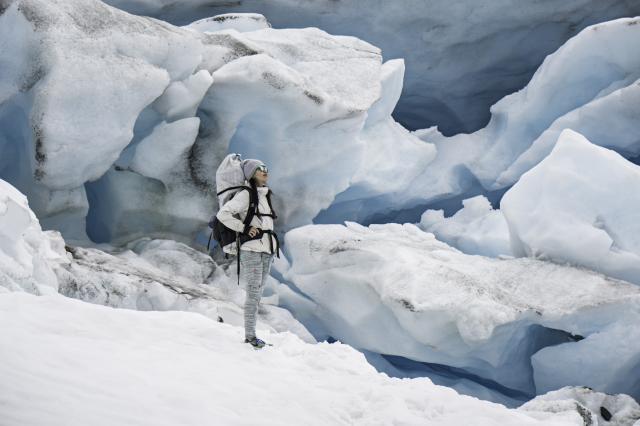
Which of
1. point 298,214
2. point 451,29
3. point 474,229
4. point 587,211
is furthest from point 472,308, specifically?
point 451,29

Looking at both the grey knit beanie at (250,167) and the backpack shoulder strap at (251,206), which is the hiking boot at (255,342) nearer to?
the backpack shoulder strap at (251,206)

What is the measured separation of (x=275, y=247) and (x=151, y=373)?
1190mm

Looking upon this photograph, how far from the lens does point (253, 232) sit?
3.72 meters

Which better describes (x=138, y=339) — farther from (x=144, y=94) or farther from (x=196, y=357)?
(x=144, y=94)

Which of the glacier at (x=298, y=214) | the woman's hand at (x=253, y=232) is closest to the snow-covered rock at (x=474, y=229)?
the glacier at (x=298, y=214)

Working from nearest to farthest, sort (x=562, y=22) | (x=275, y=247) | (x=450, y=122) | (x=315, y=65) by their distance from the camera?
(x=275, y=247) < (x=315, y=65) < (x=562, y=22) < (x=450, y=122)

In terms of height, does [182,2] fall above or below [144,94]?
above

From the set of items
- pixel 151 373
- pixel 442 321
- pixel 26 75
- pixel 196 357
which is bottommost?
pixel 442 321

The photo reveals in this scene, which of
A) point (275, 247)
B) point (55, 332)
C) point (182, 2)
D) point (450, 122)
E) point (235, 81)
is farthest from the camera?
point (450, 122)

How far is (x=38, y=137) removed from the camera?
21.5 feet

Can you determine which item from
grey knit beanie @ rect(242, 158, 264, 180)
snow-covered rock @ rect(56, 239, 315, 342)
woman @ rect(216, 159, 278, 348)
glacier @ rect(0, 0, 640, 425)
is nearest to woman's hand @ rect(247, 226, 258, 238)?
woman @ rect(216, 159, 278, 348)

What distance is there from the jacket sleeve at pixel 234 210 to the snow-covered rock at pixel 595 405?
8.84 ft

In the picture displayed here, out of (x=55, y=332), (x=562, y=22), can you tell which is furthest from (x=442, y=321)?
(x=562, y=22)

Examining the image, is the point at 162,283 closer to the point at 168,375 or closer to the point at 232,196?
the point at 232,196
